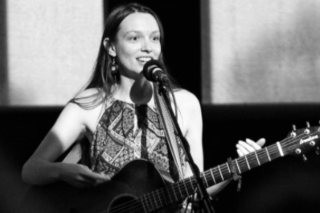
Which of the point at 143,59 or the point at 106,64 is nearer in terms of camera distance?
the point at 143,59

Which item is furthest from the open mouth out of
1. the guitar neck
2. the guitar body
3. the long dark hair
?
the guitar neck

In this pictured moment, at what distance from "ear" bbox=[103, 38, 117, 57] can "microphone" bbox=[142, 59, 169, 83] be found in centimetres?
56

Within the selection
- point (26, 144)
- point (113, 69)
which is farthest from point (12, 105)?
point (113, 69)

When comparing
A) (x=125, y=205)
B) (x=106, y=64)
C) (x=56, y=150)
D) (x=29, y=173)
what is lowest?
(x=125, y=205)

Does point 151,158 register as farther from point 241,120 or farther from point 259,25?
point 259,25

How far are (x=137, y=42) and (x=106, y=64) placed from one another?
27 cm

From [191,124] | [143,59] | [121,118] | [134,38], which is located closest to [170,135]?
[191,124]

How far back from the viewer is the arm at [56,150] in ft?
11.6

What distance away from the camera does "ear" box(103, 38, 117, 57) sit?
3.69 metres

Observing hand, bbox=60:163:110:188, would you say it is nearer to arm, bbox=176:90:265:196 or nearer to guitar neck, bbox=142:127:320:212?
guitar neck, bbox=142:127:320:212

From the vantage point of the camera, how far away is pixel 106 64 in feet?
12.3

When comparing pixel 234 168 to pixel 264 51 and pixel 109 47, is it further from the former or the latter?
pixel 264 51

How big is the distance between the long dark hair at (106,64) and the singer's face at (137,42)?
0.12ft

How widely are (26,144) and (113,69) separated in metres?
0.85
